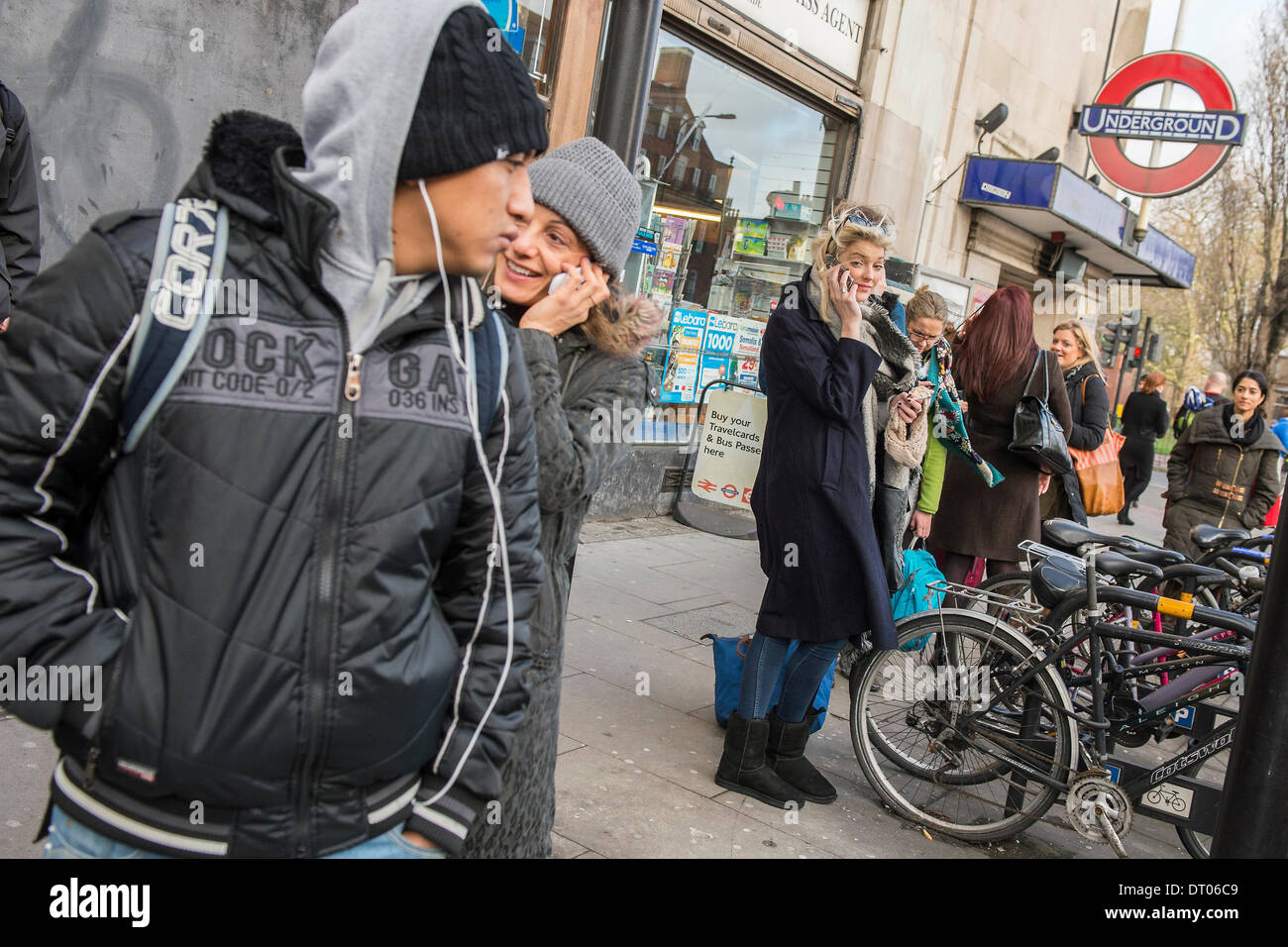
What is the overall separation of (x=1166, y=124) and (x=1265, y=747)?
43.2ft

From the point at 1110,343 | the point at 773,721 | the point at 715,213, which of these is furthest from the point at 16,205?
the point at 1110,343

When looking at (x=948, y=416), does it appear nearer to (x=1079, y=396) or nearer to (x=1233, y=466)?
(x=1079, y=396)

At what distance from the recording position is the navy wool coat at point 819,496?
13.0ft

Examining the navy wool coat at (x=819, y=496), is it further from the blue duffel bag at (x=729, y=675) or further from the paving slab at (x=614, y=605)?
the paving slab at (x=614, y=605)

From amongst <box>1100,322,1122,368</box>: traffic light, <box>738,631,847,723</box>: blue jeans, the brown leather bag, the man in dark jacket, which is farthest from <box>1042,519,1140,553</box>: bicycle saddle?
<box>1100,322,1122,368</box>: traffic light

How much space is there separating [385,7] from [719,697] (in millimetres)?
3651

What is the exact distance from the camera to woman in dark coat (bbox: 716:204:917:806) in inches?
156

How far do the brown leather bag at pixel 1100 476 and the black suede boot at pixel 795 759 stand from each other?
11.5 ft

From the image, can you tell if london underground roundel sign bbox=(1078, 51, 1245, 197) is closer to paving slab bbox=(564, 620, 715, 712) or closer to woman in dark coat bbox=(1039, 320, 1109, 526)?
woman in dark coat bbox=(1039, 320, 1109, 526)

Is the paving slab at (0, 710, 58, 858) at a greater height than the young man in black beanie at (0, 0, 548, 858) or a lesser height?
lesser

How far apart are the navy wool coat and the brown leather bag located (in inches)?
137

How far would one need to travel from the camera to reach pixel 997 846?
Result: 4.15m

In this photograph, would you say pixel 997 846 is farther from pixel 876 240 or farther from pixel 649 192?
pixel 649 192
